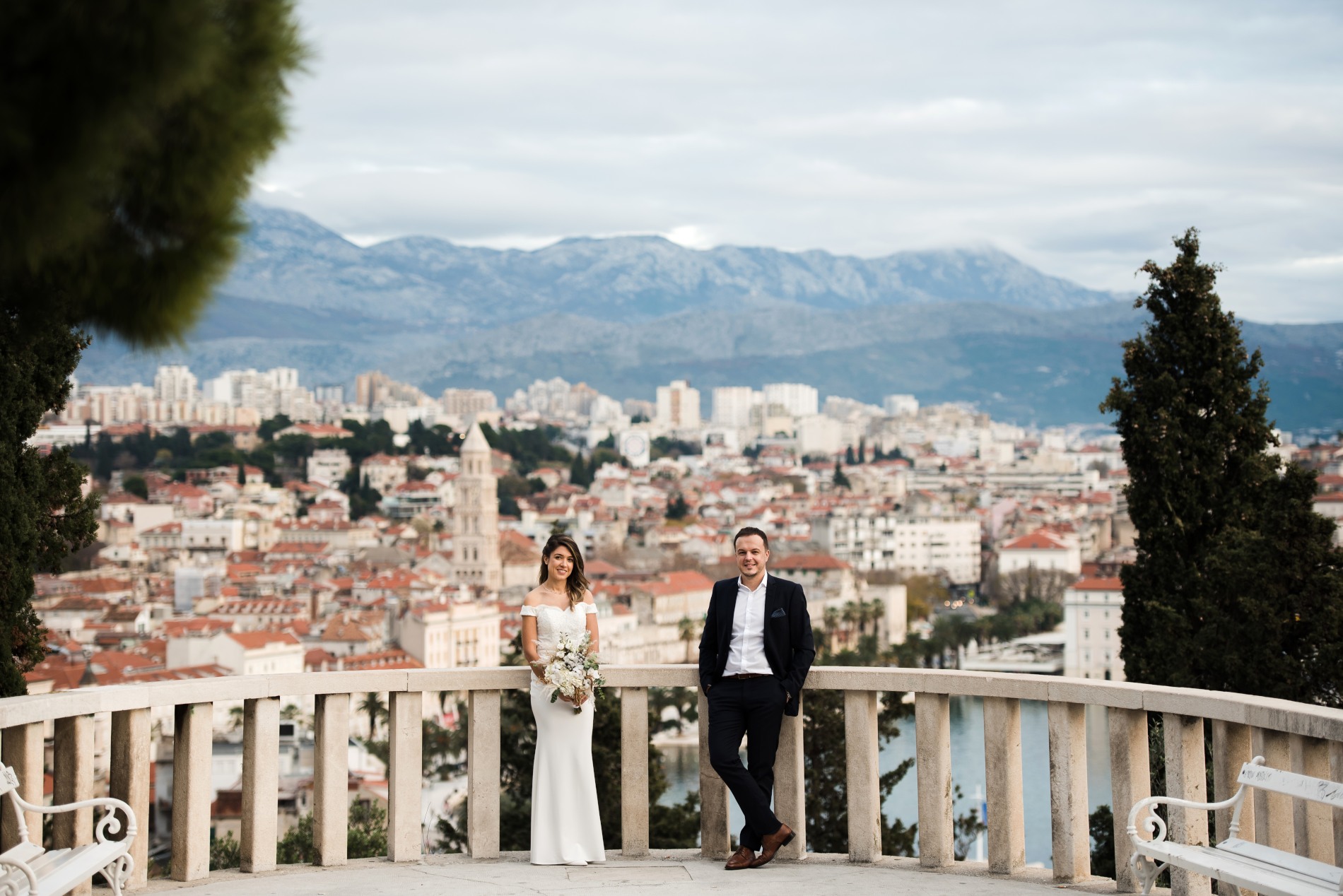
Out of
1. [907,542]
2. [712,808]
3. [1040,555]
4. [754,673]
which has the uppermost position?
[754,673]

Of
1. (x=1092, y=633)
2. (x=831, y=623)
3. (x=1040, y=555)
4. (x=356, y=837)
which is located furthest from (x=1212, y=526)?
(x=1040, y=555)

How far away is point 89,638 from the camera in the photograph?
197ft

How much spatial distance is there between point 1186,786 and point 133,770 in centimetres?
321

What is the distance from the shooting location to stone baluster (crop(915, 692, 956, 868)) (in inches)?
181

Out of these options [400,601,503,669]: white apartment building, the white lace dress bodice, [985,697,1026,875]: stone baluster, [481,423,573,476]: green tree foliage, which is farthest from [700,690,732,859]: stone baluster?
[481,423,573,476]: green tree foliage

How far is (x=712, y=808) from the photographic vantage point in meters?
4.82

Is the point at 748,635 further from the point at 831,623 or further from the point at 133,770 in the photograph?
the point at 831,623

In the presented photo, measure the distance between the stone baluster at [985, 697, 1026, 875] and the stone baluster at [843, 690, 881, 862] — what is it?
0.38 metres

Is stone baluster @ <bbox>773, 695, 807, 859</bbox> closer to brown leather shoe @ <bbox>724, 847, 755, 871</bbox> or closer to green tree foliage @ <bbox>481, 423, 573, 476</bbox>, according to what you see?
brown leather shoe @ <bbox>724, 847, 755, 871</bbox>

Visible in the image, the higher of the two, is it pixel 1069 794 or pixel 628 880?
pixel 1069 794

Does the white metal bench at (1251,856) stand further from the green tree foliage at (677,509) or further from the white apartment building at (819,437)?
the white apartment building at (819,437)

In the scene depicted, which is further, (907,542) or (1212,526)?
(907,542)

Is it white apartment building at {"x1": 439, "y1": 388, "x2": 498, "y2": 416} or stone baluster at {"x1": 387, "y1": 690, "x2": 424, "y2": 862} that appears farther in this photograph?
white apartment building at {"x1": 439, "y1": 388, "x2": 498, "y2": 416}

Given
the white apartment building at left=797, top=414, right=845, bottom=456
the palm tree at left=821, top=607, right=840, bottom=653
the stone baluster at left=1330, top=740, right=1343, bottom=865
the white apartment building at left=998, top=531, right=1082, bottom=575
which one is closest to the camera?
the stone baluster at left=1330, top=740, right=1343, bottom=865
